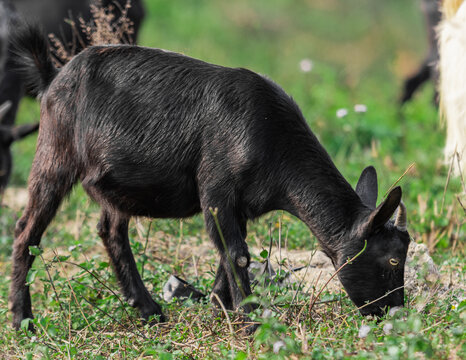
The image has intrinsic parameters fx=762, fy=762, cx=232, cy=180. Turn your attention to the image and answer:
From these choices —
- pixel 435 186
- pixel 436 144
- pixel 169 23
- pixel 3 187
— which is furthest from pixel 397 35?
pixel 3 187

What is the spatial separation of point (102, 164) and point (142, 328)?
105 centimetres

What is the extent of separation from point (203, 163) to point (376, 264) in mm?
1134

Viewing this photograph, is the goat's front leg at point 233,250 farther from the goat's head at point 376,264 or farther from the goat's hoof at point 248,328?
the goat's head at point 376,264

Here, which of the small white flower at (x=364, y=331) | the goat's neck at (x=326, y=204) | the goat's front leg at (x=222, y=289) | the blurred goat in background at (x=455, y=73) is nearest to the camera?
the small white flower at (x=364, y=331)

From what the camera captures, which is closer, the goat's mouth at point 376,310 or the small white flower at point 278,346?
the small white flower at point 278,346

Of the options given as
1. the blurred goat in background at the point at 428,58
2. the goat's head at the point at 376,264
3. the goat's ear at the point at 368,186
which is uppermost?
the blurred goat in background at the point at 428,58

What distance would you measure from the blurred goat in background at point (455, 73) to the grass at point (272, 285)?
547mm

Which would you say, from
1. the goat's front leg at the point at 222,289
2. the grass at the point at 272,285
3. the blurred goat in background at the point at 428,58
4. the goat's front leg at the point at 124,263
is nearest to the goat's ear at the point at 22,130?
the grass at the point at 272,285

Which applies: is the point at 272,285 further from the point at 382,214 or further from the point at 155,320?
the point at 155,320

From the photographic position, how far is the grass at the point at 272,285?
3756mm

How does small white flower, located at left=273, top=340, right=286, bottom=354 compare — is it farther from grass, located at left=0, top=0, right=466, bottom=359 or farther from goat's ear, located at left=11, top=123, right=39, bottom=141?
goat's ear, located at left=11, top=123, right=39, bottom=141

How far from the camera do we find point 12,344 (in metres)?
4.57

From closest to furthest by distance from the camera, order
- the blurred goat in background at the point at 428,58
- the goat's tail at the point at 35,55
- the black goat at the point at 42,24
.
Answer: the goat's tail at the point at 35,55 < the black goat at the point at 42,24 < the blurred goat in background at the point at 428,58

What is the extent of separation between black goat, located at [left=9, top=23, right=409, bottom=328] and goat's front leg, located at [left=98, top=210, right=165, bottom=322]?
0.02m
